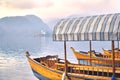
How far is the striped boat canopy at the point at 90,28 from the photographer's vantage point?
19.5 m

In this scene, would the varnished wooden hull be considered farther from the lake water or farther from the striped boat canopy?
the lake water

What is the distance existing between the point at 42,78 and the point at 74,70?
3586mm

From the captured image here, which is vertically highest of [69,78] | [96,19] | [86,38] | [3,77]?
[96,19]

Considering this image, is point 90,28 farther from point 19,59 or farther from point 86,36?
point 19,59

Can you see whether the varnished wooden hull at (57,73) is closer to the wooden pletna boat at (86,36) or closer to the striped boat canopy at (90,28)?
the wooden pletna boat at (86,36)

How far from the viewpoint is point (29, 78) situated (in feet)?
124

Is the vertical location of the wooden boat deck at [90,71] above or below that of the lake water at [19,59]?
above

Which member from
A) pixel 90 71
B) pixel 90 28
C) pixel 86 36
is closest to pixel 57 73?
pixel 90 71

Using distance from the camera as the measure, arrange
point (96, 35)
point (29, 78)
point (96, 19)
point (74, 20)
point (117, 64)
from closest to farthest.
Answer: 1. point (96, 35)
2. point (96, 19)
3. point (74, 20)
4. point (117, 64)
5. point (29, 78)

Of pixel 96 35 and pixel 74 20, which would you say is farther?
pixel 74 20

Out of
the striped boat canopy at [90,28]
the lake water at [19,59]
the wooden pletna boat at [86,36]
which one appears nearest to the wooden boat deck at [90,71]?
the wooden pletna boat at [86,36]

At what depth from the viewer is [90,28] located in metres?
20.7

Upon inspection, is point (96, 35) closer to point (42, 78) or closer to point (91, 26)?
point (91, 26)

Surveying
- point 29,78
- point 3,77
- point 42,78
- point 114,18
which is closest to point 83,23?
point 114,18
